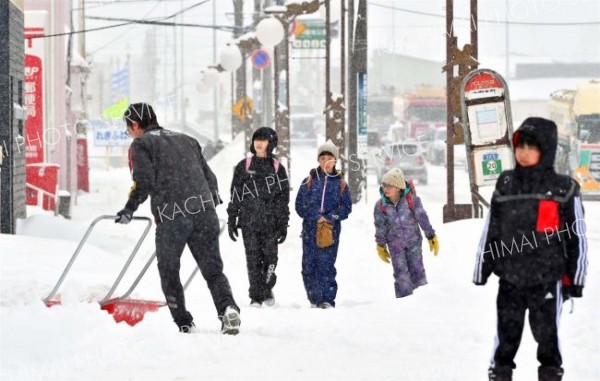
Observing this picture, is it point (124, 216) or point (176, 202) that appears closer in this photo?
point (124, 216)

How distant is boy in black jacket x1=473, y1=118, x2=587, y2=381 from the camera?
547 centimetres

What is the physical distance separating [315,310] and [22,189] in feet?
31.7

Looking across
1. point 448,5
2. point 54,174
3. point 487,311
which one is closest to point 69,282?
point 487,311

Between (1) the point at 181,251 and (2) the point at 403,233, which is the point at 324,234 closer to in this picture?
(2) the point at 403,233

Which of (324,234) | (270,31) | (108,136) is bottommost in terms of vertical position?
(324,234)

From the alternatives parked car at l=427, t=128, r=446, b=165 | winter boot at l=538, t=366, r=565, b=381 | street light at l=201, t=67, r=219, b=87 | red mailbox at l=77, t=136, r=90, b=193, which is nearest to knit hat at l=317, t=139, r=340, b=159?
winter boot at l=538, t=366, r=565, b=381

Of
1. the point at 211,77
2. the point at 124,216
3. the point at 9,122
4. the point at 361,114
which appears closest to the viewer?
the point at 124,216

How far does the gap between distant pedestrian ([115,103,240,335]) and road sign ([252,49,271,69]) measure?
2496 centimetres

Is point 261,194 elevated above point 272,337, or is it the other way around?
point 261,194

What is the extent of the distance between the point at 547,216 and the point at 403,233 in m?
4.39

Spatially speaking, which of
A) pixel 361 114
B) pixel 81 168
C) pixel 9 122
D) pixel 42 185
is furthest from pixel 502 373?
pixel 81 168

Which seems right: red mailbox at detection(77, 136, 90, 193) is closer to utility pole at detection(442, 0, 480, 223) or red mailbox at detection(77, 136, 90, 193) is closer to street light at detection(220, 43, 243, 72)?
street light at detection(220, 43, 243, 72)

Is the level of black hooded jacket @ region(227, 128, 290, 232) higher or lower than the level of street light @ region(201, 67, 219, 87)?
lower

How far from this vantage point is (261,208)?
9703 millimetres
